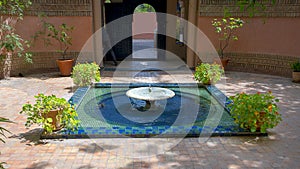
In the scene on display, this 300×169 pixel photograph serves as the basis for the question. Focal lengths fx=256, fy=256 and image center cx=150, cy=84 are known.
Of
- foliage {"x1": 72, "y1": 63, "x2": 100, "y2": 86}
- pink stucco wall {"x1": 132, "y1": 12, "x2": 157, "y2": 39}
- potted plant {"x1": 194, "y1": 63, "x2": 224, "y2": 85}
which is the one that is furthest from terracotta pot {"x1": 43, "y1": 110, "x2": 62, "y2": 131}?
pink stucco wall {"x1": 132, "y1": 12, "x2": 157, "y2": 39}

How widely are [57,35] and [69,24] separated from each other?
1.70 ft

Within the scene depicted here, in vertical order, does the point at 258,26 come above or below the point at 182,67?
above

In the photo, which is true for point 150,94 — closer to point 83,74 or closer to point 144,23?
point 83,74

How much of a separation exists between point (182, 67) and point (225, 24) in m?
1.99

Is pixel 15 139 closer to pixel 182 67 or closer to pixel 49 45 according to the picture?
pixel 49 45

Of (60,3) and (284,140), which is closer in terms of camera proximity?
(284,140)

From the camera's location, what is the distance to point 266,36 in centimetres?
787

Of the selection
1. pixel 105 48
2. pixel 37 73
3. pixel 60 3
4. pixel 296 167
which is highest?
pixel 60 3

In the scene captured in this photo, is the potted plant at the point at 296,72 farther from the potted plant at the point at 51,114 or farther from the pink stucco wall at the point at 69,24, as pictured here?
the pink stucco wall at the point at 69,24

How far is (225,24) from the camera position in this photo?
→ 8.27 meters

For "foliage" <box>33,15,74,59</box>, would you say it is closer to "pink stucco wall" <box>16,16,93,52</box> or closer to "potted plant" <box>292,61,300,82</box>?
"pink stucco wall" <box>16,16,93,52</box>

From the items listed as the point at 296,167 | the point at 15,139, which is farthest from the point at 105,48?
the point at 296,167

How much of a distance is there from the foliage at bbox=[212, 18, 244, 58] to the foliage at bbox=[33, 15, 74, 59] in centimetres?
451

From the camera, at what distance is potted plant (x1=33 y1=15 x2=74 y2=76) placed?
739 centimetres
